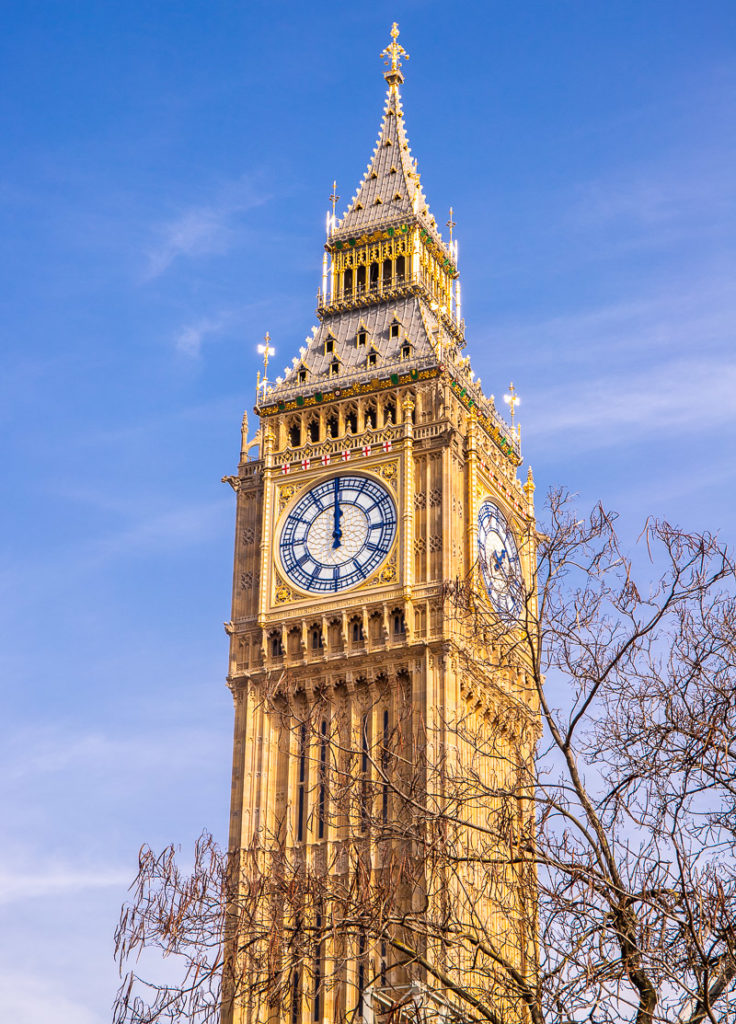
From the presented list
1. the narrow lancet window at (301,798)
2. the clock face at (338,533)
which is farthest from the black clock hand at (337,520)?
the narrow lancet window at (301,798)

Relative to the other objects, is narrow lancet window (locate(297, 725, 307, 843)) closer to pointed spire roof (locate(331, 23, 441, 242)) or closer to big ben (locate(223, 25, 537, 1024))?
big ben (locate(223, 25, 537, 1024))

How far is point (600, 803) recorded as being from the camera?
22391 mm

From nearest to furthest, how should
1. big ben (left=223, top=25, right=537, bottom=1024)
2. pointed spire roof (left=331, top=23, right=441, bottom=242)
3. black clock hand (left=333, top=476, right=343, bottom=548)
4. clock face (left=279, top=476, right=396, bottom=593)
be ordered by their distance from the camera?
big ben (left=223, top=25, right=537, bottom=1024), clock face (left=279, top=476, right=396, bottom=593), black clock hand (left=333, top=476, right=343, bottom=548), pointed spire roof (left=331, top=23, right=441, bottom=242)

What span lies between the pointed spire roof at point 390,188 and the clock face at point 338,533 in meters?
15.6

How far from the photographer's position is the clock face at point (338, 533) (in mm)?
62500

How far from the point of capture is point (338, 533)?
63.4 m

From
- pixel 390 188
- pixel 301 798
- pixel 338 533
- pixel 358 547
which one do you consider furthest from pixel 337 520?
pixel 390 188

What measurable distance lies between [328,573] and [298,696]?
15.2 feet

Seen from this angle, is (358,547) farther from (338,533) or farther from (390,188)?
(390,188)

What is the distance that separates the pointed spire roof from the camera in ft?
247

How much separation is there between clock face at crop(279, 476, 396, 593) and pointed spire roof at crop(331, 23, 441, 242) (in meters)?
15.6

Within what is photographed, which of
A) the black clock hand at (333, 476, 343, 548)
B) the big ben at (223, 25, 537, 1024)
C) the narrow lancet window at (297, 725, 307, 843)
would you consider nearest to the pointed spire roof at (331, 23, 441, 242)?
the big ben at (223, 25, 537, 1024)

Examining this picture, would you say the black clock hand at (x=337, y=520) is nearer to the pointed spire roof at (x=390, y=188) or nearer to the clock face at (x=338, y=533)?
the clock face at (x=338, y=533)

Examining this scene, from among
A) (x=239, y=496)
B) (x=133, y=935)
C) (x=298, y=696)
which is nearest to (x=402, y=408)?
(x=239, y=496)
